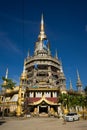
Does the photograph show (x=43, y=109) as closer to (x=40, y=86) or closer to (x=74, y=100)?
(x=40, y=86)

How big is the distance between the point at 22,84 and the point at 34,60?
14842mm

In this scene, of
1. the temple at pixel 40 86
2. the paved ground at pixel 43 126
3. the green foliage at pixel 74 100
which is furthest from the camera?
the temple at pixel 40 86

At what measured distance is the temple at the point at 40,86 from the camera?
177ft

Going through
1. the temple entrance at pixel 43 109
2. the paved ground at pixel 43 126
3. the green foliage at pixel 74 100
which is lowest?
the temple entrance at pixel 43 109

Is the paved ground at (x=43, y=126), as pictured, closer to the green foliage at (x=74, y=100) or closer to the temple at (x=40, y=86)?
the green foliage at (x=74, y=100)

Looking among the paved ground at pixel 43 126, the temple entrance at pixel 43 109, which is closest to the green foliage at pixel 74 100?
the temple entrance at pixel 43 109

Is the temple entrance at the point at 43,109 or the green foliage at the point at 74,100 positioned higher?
the green foliage at the point at 74,100

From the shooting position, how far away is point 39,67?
7350cm

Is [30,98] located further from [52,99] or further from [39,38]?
[39,38]

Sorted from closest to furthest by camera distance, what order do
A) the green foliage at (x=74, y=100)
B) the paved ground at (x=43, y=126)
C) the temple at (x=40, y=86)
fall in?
the paved ground at (x=43, y=126) < the green foliage at (x=74, y=100) < the temple at (x=40, y=86)

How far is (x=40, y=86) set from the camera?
6184 cm

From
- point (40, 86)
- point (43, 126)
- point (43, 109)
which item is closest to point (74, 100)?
point (43, 109)

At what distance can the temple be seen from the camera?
53.9m

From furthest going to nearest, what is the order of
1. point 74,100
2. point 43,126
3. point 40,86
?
point 40,86, point 74,100, point 43,126
